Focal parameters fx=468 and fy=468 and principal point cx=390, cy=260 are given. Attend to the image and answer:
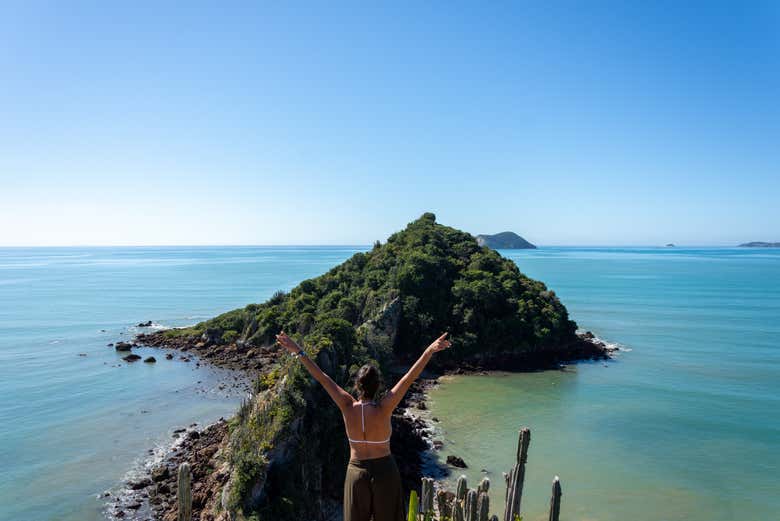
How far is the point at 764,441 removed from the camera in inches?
1016

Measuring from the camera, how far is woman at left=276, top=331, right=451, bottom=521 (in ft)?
13.4

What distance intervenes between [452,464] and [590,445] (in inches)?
340

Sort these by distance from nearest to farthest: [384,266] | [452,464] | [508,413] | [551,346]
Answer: [452,464], [508,413], [551,346], [384,266]

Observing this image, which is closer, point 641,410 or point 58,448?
point 58,448

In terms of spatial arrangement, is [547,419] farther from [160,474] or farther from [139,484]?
[139,484]

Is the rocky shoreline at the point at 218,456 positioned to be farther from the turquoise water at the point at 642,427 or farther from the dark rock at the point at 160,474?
the turquoise water at the point at 642,427

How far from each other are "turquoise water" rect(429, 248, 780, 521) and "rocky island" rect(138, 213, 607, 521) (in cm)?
363

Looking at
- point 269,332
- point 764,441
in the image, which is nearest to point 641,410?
point 764,441

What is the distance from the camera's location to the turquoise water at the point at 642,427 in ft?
63.4

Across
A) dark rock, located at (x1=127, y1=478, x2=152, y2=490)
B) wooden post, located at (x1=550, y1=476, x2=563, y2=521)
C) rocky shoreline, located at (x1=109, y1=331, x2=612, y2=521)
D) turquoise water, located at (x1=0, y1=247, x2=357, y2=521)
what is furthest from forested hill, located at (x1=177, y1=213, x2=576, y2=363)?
wooden post, located at (x1=550, y1=476, x2=563, y2=521)

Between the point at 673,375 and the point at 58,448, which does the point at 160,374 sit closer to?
the point at 58,448

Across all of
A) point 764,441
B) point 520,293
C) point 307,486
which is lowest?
point 764,441

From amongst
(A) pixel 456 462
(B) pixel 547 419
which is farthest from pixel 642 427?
(A) pixel 456 462

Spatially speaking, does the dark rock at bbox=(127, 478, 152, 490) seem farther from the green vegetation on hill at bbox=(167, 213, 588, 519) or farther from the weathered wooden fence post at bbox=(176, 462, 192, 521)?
the weathered wooden fence post at bbox=(176, 462, 192, 521)
